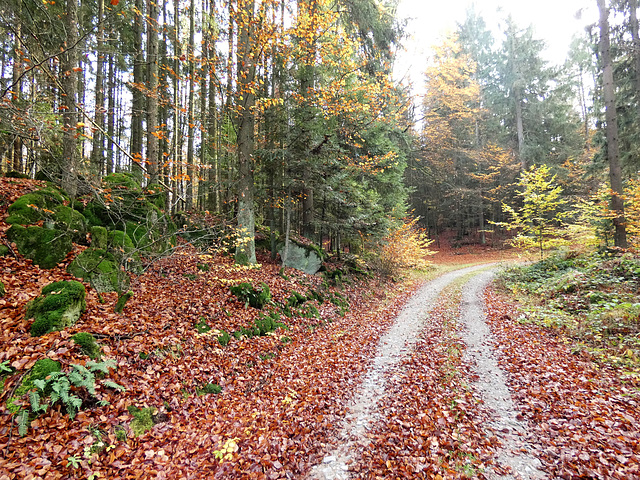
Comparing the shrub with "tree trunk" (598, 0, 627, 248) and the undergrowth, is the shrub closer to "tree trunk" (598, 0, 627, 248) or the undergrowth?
the undergrowth

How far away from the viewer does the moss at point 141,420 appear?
12.8 feet

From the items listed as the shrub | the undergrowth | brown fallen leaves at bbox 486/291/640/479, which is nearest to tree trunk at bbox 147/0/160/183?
the shrub

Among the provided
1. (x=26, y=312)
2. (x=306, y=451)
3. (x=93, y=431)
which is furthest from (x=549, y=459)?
(x=26, y=312)

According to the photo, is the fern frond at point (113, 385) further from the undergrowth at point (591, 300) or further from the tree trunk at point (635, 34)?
the tree trunk at point (635, 34)

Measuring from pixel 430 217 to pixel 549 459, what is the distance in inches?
1269

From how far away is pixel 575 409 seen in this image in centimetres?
436

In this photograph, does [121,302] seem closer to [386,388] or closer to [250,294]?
[250,294]

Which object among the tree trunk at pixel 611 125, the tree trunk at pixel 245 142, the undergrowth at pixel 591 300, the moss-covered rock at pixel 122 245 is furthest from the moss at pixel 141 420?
the tree trunk at pixel 611 125

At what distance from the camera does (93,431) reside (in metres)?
3.54

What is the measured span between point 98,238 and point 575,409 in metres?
10.1

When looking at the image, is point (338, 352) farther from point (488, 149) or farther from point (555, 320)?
point (488, 149)

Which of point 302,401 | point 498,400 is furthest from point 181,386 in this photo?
point 498,400

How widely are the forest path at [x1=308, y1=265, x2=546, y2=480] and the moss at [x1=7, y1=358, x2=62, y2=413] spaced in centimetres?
365

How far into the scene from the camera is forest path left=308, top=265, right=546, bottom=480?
3.64 m
